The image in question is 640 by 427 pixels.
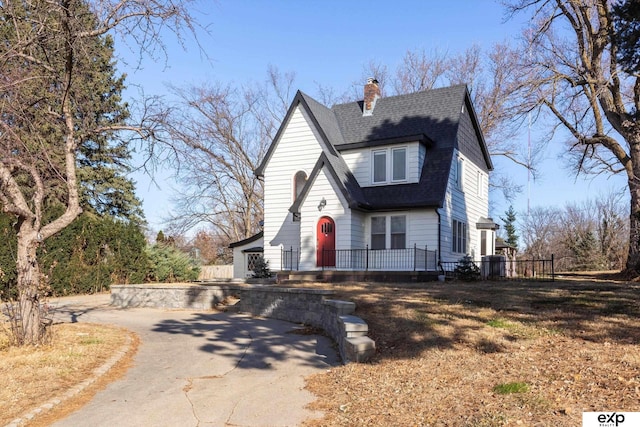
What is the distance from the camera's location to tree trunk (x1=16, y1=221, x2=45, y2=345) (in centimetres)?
869

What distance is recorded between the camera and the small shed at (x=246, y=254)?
28.5 meters

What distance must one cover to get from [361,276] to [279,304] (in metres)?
6.26

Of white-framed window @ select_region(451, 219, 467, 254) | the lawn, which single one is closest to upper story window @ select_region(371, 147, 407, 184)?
white-framed window @ select_region(451, 219, 467, 254)

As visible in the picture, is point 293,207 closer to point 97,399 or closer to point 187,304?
point 187,304

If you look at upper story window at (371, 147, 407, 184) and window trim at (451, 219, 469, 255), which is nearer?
upper story window at (371, 147, 407, 184)

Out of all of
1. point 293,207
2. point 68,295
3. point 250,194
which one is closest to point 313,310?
point 293,207

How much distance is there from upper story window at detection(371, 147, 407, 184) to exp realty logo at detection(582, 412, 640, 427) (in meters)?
17.1

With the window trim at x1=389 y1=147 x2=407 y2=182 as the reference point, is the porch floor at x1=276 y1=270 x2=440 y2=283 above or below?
below

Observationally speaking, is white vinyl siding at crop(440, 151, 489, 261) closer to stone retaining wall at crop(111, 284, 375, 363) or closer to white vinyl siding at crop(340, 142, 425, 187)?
white vinyl siding at crop(340, 142, 425, 187)

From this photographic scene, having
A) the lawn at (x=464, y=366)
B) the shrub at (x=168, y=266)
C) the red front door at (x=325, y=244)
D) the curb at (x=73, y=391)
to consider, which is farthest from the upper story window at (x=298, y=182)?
the curb at (x=73, y=391)

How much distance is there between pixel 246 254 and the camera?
94.8 ft

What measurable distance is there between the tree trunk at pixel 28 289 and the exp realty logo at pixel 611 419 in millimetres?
8440

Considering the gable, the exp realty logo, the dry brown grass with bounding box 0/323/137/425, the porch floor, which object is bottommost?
the dry brown grass with bounding box 0/323/137/425

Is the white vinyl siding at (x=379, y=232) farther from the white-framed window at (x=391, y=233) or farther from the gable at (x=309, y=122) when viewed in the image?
the gable at (x=309, y=122)
